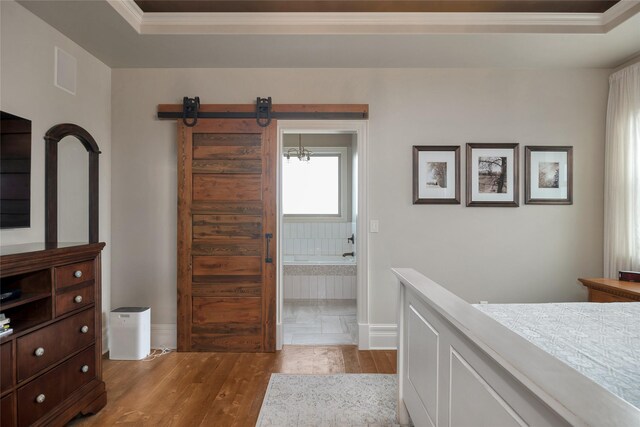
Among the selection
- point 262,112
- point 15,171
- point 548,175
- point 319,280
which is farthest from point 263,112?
point 548,175

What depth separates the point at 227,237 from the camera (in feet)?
10.8

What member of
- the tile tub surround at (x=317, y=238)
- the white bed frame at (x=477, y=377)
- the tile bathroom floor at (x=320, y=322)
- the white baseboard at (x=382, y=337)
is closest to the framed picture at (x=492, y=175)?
the white baseboard at (x=382, y=337)

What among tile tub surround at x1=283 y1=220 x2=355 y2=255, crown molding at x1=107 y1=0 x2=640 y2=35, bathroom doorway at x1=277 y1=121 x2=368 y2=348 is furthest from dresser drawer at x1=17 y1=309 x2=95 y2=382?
tile tub surround at x1=283 y1=220 x2=355 y2=255

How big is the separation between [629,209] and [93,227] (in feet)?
14.7

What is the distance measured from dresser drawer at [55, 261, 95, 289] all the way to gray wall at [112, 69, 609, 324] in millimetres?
1173

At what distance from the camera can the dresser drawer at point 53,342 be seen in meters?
1.75

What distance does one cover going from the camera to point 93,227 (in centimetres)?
305

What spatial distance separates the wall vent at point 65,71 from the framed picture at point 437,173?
2876 mm

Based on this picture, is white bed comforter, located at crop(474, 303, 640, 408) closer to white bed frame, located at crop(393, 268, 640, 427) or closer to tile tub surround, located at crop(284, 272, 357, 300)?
white bed frame, located at crop(393, 268, 640, 427)

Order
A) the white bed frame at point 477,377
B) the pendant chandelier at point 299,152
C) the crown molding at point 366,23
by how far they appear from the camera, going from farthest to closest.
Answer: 1. the pendant chandelier at point 299,152
2. the crown molding at point 366,23
3. the white bed frame at point 477,377

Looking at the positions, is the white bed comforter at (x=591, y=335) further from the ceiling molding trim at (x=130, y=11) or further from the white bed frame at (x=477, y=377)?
the ceiling molding trim at (x=130, y=11)

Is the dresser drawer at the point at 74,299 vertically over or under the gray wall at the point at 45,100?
under

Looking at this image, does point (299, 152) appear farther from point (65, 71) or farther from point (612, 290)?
point (612, 290)

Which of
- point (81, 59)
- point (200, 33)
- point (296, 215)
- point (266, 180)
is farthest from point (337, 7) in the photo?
point (296, 215)
